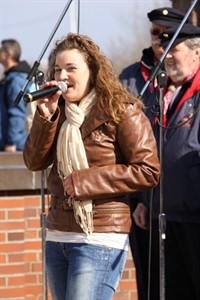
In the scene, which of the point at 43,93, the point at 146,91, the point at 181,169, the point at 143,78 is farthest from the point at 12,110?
the point at 43,93

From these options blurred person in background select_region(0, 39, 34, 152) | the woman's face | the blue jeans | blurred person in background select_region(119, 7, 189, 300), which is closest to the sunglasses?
blurred person in background select_region(119, 7, 189, 300)

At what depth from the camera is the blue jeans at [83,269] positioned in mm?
4617

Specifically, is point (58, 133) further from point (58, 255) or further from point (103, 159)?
point (58, 255)

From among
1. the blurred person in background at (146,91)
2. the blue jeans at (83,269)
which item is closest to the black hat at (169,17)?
the blurred person in background at (146,91)

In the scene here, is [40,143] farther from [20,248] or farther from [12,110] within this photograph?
[12,110]

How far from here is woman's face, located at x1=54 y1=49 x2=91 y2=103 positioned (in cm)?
483

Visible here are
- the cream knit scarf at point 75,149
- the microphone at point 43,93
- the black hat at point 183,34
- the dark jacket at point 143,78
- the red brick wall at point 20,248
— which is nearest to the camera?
the microphone at point 43,93

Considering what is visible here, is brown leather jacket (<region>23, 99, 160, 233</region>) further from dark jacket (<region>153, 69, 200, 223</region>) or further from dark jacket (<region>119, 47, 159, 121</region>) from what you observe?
dark jacket (<region>119, 47, 159, 121</region>)

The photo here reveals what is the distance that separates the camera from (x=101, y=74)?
15.9ft

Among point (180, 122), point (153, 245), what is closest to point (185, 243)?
point (153, 245)

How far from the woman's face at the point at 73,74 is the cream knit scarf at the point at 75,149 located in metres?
0.04

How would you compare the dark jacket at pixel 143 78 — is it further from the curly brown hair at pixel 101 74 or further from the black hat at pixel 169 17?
the curly brown hair at pixel 101 74

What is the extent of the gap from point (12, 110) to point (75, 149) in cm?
558

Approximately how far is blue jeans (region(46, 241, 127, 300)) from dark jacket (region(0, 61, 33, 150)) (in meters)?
5.53
